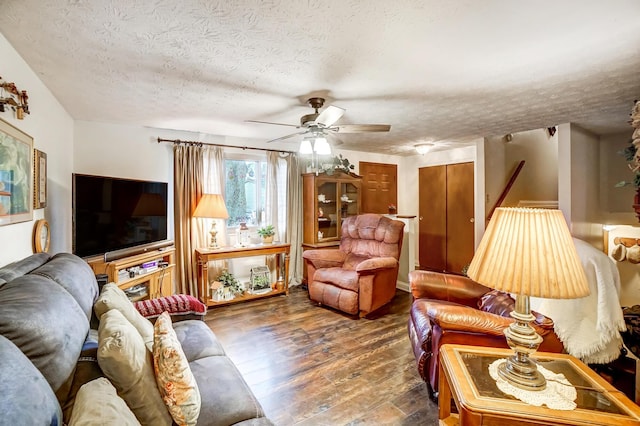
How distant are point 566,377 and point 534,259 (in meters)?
0.65

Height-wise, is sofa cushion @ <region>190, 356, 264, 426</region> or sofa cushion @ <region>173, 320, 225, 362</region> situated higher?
sofa cushion @ <region>173, 320, 225, 362</region>

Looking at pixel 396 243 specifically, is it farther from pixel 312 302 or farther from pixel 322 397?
pixel 322 397

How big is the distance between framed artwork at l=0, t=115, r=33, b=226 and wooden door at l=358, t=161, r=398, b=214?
168 inches

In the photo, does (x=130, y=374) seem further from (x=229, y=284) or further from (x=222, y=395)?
Answer: (x=229, y=284)

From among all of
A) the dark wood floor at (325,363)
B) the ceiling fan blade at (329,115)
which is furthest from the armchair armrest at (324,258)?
the ceiling fan blade at (329,115)

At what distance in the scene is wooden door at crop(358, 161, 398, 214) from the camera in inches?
217

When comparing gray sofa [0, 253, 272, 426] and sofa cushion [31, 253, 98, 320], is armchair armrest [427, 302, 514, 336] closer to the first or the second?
gray sofa [0, 253, 272, 426]

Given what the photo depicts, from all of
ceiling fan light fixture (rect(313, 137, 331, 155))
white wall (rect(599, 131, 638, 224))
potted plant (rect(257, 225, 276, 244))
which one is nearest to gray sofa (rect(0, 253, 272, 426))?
ceiling fan light fixture (rect(313, 137, 331, 155))

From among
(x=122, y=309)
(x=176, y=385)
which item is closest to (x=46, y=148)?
(x=122, y=309)

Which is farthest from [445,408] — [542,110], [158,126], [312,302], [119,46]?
[158,126]

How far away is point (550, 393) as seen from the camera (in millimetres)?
1243

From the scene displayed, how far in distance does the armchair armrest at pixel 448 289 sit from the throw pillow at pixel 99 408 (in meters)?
2.25

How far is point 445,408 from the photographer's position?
5.33 ft

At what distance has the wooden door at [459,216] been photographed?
5172 millimetres
